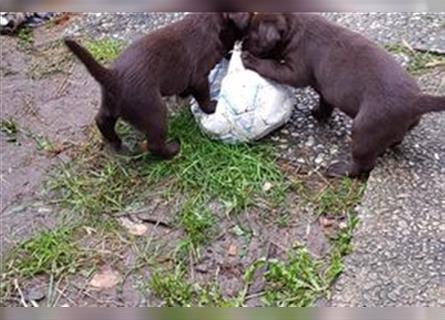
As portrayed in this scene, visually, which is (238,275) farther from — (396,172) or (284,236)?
(396,172)

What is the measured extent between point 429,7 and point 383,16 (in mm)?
2173

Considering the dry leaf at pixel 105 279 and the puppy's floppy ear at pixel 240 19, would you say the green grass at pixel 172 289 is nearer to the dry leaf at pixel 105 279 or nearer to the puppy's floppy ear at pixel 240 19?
the dry leaf at pixel 105 279

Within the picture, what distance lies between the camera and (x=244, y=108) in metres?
3.68

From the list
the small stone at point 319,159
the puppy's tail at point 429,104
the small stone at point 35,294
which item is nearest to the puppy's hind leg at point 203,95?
the small stone at point 319,159

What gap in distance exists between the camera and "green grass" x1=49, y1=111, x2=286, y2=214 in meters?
3.52

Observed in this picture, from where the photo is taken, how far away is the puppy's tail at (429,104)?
10.9ft

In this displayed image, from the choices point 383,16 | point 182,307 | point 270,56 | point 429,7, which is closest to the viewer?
point 429,7

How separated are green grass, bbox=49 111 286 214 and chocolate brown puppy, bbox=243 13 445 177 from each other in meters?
0.30

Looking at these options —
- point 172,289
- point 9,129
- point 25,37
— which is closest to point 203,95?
point 9,129

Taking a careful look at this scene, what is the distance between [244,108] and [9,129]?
3.28ft

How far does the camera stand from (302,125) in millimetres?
3838

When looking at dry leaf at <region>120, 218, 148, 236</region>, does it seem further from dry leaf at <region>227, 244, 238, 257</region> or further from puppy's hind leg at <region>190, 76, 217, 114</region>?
puppy's hind leg at <region>190, 76, 217, 114</region>

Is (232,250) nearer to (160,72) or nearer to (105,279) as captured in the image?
(105,279)

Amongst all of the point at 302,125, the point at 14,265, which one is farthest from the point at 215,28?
the point at 14,265
